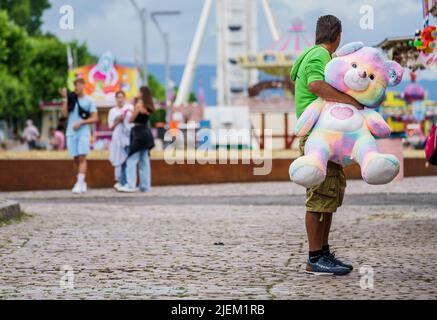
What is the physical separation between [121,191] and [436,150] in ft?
32.5

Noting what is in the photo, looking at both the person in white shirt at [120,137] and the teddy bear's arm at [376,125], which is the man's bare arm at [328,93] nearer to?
the teddy bear's arm at [376,125]

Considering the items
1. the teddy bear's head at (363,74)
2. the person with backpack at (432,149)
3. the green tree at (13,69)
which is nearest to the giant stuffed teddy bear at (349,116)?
the teddy bear's head at (363,74)

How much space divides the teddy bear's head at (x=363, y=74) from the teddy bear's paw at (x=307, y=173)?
568mm

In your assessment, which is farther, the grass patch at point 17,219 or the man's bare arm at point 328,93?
the grass patch at point 17,219

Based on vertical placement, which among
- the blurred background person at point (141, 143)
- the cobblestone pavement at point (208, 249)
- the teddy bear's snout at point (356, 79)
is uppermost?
the teddy bear's snout at point (356, 79)

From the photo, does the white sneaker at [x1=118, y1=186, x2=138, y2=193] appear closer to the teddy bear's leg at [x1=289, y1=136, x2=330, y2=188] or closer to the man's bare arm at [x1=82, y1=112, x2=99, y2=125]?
the man's bare arm at [x1=82, y1=112, x2=99, y2=125]

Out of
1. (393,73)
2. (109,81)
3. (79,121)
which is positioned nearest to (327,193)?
(393,73)

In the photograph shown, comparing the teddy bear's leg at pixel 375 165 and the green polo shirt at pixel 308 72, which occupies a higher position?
the green polo shirt at pixel 308 72

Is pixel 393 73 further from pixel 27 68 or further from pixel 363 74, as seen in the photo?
pixel 27 68

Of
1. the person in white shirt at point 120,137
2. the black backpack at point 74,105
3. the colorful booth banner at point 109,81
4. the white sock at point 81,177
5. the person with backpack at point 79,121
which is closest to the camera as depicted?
the person with backpack at point 79,121

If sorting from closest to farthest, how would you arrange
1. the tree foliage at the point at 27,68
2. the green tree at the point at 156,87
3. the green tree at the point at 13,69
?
the green tree at the point at 13,69, the tree foliage at the point at 27,68, the green tree at the point at 156,87

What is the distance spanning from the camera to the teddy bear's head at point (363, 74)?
25.5 ft

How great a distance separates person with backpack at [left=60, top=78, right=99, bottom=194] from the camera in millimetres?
17484

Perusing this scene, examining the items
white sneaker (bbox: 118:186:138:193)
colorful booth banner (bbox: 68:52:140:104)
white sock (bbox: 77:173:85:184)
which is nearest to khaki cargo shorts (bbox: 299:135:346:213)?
white sock (bbox: 77:173:85:184)
